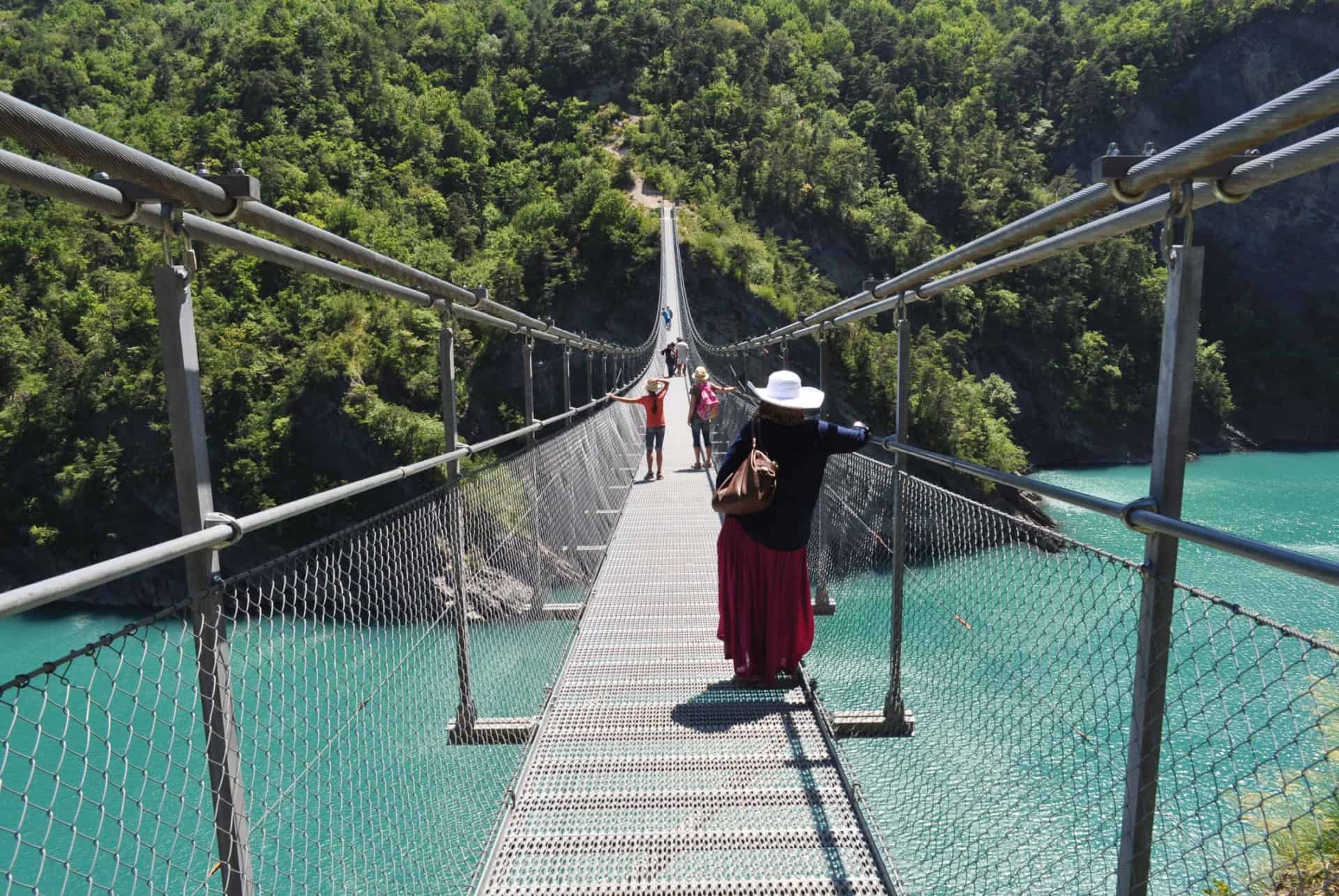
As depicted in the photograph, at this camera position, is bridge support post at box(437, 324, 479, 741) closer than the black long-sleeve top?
Yes

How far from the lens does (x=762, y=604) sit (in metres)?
2.46

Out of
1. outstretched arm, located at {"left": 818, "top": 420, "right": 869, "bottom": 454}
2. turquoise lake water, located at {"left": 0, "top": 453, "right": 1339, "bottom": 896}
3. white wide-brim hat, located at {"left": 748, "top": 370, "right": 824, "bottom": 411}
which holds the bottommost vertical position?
turquoise lake water, located at {"left": 0, "top": 453, "right": 1339, "bottom": 896}

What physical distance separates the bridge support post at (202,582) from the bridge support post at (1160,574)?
119 cm

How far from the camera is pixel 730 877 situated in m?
1.79

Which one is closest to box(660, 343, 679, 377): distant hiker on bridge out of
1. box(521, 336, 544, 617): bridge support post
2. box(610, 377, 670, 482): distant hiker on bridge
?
box(610, 377, 670, 482): distant hiker on bridge

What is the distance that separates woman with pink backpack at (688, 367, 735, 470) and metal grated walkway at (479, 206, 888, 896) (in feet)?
9.98

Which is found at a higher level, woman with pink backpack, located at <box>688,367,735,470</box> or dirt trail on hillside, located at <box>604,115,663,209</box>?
dirt trail on hillside, located at <box>604,115,663,209</box>

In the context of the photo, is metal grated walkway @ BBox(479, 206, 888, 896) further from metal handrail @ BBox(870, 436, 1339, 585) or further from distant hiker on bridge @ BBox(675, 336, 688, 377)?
distant hiker on bridge @ BBox(675, 336, 688, 377)

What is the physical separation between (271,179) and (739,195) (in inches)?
607

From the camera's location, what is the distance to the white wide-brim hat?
229cm

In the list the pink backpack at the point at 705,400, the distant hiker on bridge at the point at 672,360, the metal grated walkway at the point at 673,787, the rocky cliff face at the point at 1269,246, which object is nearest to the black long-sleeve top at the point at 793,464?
the metal grated walkway at the point at 673,787

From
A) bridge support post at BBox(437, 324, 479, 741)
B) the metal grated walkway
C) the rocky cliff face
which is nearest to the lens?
the metal grated walkway

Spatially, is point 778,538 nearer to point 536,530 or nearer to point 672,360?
point 536,530

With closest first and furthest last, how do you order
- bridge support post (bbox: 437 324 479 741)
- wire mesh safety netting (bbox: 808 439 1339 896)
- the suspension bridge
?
the suspension bridge < wire mesh safety netting (bbox: 808 439 1339 896) < bridge support post (bbox: 437 324 479 741)
